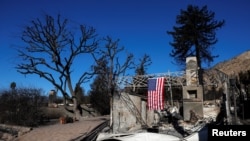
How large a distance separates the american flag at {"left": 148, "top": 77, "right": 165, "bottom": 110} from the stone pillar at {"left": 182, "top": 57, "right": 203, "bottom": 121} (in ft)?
13.1

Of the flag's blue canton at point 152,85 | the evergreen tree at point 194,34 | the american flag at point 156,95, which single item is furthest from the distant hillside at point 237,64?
the american flag at point 156,95

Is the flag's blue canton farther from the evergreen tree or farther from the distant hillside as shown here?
the distant hillside

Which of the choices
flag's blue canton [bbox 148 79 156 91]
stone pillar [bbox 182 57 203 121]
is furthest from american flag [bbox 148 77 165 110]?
stone pillar [bbox 182 57 203 121]

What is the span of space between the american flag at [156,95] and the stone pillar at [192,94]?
3998 mm

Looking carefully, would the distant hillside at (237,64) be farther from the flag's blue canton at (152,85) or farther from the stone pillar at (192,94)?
the flag's blue canton at (152,85)

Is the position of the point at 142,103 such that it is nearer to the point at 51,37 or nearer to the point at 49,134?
the point at 49,134

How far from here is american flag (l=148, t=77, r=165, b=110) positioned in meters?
22.8

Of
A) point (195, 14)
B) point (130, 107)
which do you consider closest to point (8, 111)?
point (130, 107)

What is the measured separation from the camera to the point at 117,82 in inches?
1117

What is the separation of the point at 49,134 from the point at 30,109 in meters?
10.7

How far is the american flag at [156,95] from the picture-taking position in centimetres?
2278

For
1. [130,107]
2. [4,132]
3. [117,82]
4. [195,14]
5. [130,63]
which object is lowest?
[4,132]

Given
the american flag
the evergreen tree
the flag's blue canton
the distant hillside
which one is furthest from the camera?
the distant hillside

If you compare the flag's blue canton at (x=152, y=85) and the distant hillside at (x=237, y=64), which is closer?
the flag's blue canton at (x=152, y=85)
